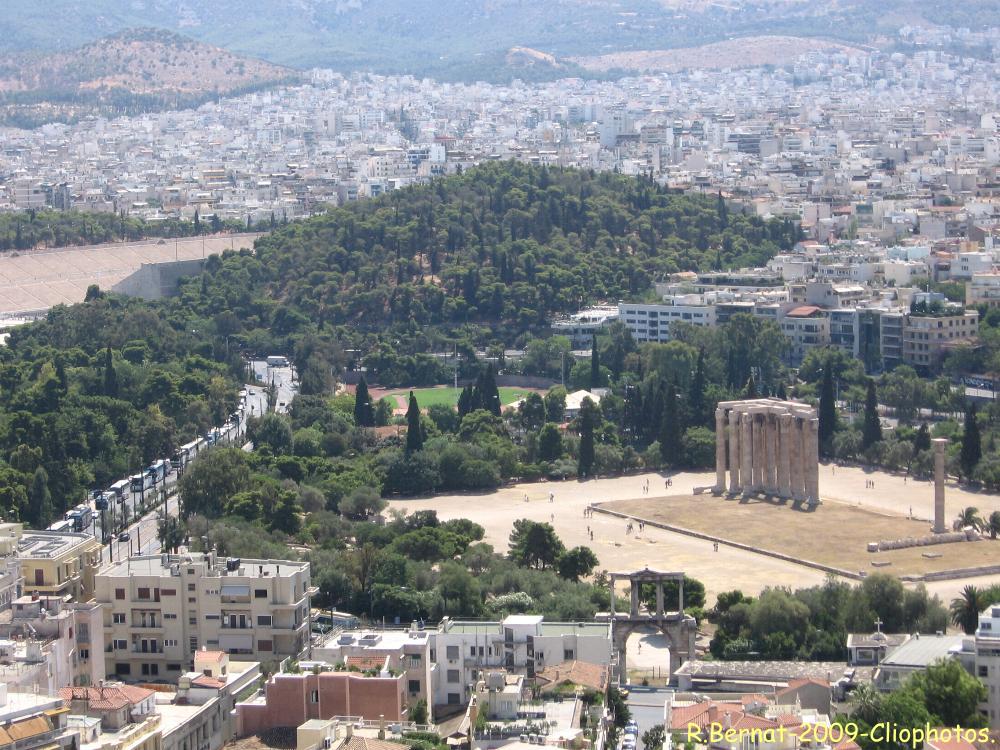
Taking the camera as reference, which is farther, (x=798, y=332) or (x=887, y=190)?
(x=887, y=190)

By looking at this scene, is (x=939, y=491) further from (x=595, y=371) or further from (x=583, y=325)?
(x=583, y=325)

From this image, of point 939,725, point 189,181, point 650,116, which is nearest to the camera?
point 939,725

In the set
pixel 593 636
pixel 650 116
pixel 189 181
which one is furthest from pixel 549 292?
pixel 650 116

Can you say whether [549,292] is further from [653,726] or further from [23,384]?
[653,726]

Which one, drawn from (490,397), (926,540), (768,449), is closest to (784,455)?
(768,449)

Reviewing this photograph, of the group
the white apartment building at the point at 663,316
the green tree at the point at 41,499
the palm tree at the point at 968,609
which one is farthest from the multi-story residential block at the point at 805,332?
the palm tree at the point at 968,609

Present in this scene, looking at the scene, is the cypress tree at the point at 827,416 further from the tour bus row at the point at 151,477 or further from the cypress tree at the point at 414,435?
the tour bus row at the point at 151,477

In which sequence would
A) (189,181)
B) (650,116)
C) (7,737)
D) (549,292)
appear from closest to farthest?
(7,737) < (549,292) < (189,181) < (650,116)

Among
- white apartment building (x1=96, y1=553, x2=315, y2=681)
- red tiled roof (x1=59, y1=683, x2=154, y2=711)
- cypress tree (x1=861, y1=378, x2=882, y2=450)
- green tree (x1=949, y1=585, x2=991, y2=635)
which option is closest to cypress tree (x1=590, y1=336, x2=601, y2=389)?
cypress tree (x1=861, y1=378, x2=882, y2=450)
